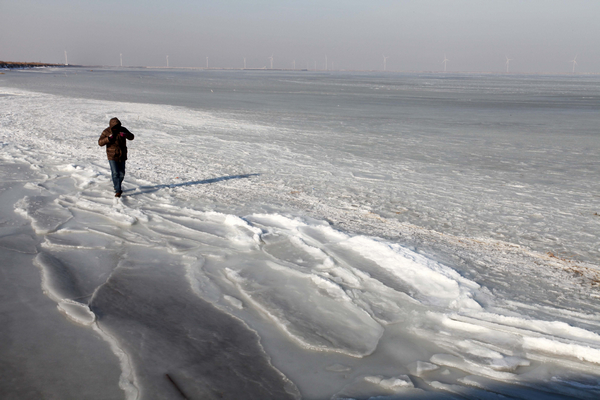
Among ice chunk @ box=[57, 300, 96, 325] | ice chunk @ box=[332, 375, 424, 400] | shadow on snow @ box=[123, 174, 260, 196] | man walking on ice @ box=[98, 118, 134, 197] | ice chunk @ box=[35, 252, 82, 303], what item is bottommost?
ice chunk @ box=[332, 375, 424, 400]

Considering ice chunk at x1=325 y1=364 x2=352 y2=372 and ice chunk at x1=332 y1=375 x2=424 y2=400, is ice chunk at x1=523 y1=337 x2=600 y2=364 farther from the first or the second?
ice chunk at x1=325 y1=364 x2=352 y2=372

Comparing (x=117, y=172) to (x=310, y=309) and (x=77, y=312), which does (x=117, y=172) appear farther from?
(x=310, y=309)

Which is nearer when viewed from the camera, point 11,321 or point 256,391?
point 256,391

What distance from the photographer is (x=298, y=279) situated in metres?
4.70

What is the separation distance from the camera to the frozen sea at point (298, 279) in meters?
3.20

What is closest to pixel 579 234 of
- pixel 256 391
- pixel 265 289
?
pixel 265 289

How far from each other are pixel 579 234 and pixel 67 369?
19.4 ft

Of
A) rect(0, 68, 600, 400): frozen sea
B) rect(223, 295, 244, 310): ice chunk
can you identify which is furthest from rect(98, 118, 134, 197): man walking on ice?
rect(223, 295, 244, 310): ice chunk

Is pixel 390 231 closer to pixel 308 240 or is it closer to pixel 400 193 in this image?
pixel 308 240

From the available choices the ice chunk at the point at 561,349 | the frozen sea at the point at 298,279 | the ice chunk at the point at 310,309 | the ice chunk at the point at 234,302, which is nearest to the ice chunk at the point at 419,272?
the frozen sea at the point at 298,279

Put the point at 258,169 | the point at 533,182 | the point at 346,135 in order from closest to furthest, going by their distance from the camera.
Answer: the point at 533,182
the point at 258,169
the point at 346,135

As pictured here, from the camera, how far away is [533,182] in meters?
8.63

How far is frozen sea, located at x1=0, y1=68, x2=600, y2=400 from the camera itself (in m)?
→ 3.20

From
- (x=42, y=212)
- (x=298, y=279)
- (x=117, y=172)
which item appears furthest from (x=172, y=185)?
(x=298, y=279)
